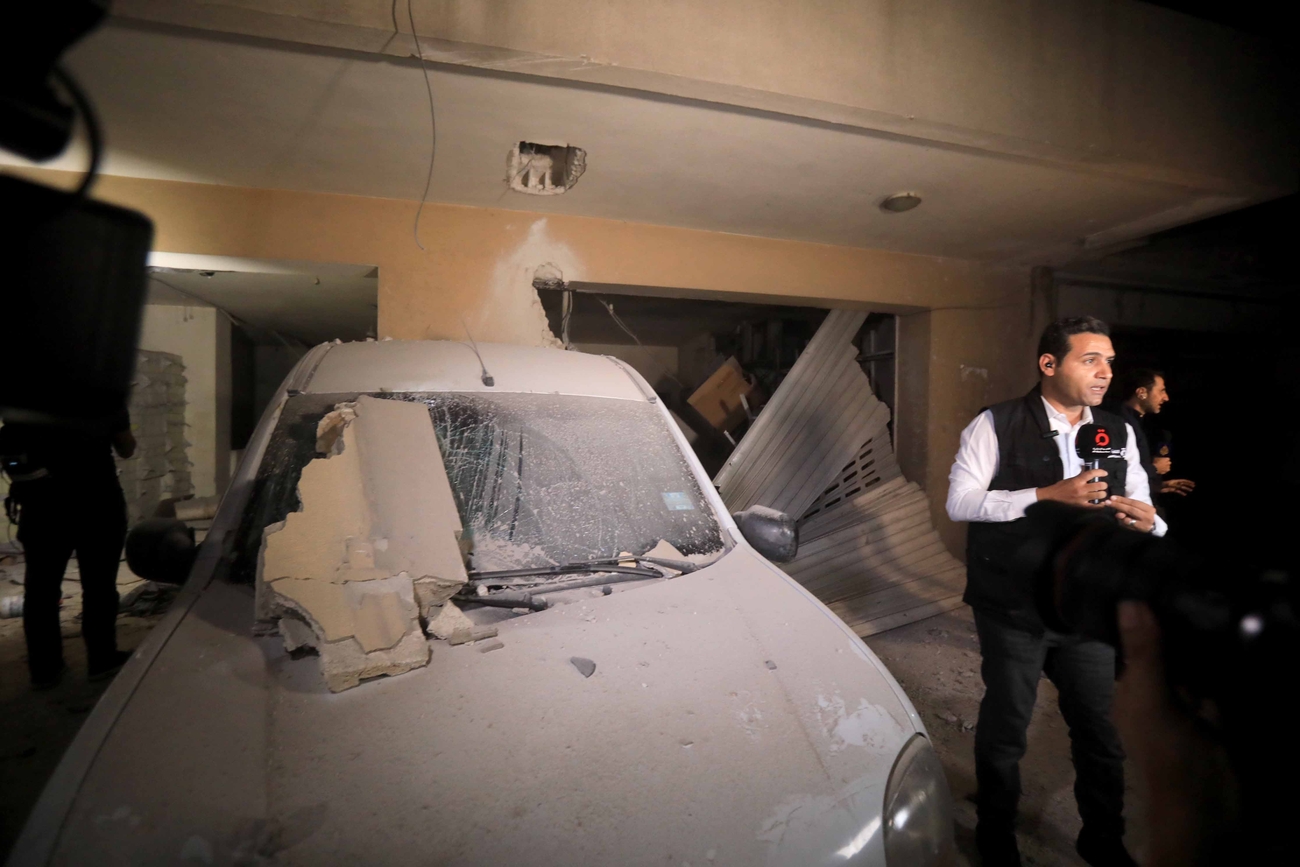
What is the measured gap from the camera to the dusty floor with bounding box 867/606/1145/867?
225cm

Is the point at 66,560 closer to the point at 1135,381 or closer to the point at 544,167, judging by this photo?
the point at 544,167

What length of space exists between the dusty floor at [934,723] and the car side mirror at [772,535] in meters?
1.37

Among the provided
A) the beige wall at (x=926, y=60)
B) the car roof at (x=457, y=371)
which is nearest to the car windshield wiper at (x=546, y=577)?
the car roof at (x=457, y=371)

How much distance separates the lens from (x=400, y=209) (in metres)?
3.68

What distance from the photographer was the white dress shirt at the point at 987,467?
2035mm

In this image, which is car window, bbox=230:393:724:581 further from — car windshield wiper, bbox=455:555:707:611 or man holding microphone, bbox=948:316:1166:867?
man holding microphone, bbox=948:316:1166:867

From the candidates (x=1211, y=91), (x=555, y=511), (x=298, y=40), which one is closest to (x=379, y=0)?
A: (x=298, y=40)

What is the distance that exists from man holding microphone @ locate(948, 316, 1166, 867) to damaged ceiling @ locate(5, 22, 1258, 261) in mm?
1623

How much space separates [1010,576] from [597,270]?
124 inches

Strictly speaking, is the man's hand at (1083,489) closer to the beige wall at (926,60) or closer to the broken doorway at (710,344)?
the beige wall at (926,60)

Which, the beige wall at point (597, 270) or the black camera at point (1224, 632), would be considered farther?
the beige wall at point (597, 270)

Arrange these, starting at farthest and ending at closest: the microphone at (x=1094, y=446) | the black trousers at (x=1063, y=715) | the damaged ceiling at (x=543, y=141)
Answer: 1. the damaged ceiling at (x=543, y=141)
2. the microphone at (x=1094, y=446)
3. the black trousers at (x=1063, y=715)

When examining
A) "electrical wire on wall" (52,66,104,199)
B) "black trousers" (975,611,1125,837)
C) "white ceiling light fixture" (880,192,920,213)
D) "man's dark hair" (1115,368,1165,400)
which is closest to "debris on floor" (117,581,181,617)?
"electrical wire on wall" (52,66,104,199)

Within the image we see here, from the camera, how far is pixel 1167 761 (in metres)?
0.66
